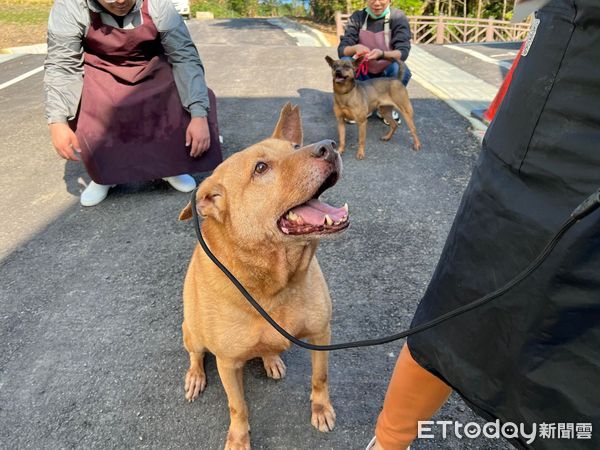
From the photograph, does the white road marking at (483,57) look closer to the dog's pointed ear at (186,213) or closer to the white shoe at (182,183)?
the white shoe at (182,183)

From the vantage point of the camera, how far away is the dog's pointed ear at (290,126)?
2.15m

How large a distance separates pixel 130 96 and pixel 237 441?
3.07 m

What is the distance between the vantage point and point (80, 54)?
11.6ft

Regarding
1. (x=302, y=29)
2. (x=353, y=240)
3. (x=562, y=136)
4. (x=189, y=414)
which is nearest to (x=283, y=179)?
(x=562, y=136)

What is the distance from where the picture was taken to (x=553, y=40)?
36.9 inches

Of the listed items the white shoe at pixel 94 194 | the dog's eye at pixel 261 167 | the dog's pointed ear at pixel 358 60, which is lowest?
the white shoe at pixel 94 194

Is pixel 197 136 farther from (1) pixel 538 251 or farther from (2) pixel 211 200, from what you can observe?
(1) pixel 538 251

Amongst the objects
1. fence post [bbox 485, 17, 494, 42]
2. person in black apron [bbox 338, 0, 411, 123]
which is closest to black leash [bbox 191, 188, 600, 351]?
person in black apron [bbox 338, 0, 411, 123]

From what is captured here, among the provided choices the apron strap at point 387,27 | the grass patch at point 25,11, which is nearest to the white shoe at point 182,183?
the apron strap at point 387,27

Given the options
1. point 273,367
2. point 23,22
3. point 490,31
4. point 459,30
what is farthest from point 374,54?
point 23,22

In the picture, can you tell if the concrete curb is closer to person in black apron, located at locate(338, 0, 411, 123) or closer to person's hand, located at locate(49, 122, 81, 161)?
person in black apron, located at locate(338, 0, 411, 123)

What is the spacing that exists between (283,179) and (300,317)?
0.61 m

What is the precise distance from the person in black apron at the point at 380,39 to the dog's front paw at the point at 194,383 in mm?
4988

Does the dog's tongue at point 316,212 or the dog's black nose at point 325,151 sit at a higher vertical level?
the dog's black nose at point 325,151
